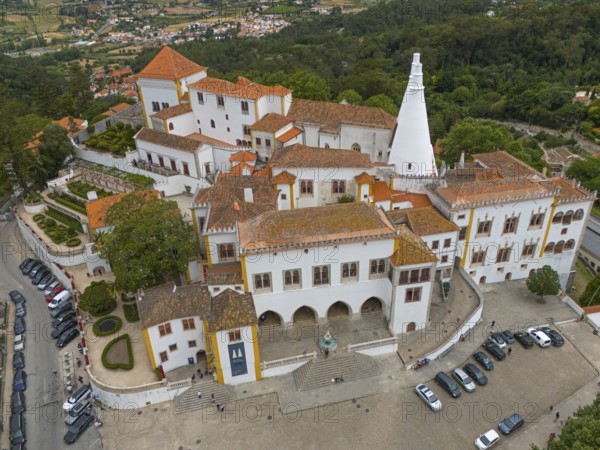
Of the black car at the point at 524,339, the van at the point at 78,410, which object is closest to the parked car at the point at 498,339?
the black car at the point at 524,339

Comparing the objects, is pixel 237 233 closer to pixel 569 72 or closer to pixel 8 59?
pixel 569 72

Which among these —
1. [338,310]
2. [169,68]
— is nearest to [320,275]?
[338,310]

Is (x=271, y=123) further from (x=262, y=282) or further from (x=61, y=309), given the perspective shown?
(x=61, y=309)

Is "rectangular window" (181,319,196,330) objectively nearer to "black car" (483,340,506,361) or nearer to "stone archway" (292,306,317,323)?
"stone archway" (292,306,317,323)

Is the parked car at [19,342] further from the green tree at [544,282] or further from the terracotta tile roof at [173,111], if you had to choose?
the green tree at [544,282]

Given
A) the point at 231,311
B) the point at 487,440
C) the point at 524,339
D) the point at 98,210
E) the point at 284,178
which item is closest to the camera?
the point at 487,440

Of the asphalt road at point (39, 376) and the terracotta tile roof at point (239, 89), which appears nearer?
the asphalt road at point (39, 376)
